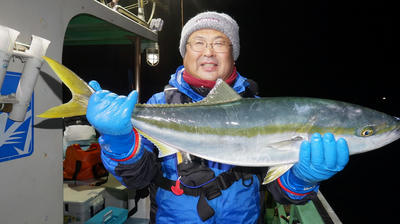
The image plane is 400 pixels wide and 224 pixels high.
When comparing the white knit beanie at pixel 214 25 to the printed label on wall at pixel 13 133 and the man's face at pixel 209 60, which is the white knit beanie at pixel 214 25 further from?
the printed label on wall at pixel 13 133

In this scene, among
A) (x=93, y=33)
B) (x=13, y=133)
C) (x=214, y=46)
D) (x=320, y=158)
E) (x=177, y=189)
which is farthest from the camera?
(x=93, y=33)

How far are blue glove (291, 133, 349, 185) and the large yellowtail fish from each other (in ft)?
0.24

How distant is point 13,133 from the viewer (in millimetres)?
2061

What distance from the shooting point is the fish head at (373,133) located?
187 cm

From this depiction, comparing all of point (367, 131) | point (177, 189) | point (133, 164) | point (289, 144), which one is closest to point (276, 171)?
point (289, 144)

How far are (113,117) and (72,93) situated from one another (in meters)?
0.39

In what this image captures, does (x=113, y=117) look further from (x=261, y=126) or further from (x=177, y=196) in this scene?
(x=261, y=126)

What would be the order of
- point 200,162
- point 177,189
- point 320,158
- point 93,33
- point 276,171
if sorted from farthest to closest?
1. point 93,33
2. point 200,162
3. point 177,189
4. point 276,171
5. point 320,158

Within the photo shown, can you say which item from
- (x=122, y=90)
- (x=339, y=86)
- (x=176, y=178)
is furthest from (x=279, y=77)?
(x=176, y=178)

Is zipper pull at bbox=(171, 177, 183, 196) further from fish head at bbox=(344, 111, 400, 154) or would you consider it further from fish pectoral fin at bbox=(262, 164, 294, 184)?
fish head at bbox=(344, 111, 400, 154)

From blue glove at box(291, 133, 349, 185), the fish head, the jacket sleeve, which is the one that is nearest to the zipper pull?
the jacket sleeve

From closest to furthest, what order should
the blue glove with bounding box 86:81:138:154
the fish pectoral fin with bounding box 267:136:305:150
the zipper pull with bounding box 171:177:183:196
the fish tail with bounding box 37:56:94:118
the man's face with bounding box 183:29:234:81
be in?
the fish tail with bounding box 37:56:94:118 → the fish pectoral fin with bounding box 267:136:305:150 → the blue glove with bounding box 86:81:138:154 → the zipper pull with bounding box 171:177:183:196 → the man's face with bounding box 183:29:234:81

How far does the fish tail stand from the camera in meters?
1.74

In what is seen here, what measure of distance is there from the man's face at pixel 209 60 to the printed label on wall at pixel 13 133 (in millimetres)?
1702
